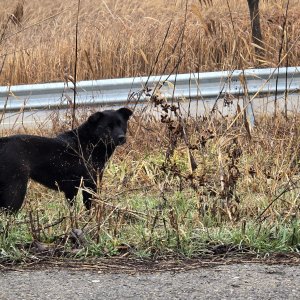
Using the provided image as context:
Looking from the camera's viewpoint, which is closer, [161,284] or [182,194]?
[161,284]

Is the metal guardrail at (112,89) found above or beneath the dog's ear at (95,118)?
above

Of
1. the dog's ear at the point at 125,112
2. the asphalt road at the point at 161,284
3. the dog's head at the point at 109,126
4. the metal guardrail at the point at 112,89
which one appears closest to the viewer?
the asphalt road at the point at 161,284

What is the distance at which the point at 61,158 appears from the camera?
6902mm

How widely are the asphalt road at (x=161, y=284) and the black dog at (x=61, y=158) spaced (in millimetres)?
1599

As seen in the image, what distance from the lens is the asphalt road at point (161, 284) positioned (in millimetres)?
3980

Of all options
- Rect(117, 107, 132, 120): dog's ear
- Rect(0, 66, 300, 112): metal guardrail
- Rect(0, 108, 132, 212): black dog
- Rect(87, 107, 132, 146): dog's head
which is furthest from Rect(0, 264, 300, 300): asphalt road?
Rect(0, 66, 300, 112): metal guardrail

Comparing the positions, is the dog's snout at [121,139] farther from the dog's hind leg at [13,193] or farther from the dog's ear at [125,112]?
the dog's hind leg at [13,193]

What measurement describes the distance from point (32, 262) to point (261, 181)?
211cm

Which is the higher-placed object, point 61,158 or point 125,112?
point 125,112

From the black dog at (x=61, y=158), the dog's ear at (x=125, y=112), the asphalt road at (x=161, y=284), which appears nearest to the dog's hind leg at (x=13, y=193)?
the black dog at (x=61, y=158)

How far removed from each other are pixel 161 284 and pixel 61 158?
2915 millimetres

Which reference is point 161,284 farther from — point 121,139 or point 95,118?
point 95,118

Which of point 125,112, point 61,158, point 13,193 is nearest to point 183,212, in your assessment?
point 13,193

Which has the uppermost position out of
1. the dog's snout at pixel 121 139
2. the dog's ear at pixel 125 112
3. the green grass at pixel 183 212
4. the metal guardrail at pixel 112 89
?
the metal guardrail at pixel 112 89
